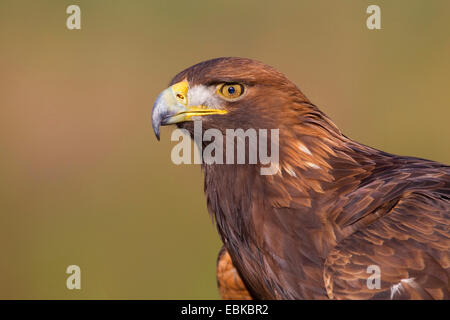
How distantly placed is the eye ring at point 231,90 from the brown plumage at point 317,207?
29 millimetres

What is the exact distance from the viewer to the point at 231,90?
362cm

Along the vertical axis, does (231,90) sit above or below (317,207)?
above

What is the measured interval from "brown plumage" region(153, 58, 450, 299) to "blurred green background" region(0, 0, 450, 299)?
4.48m

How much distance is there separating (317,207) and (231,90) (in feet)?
2.39

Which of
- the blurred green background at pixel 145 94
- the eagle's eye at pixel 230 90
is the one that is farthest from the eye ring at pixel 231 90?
the blurred green background at pixel 145 94

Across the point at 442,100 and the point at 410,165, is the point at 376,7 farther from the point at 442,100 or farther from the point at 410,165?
the point at 410,165

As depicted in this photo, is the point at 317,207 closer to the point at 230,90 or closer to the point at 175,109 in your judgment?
the point at 230,90

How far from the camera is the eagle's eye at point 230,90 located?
11.8ft

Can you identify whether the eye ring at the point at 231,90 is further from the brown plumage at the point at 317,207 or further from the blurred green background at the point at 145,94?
the blurred green background at the point at 145,94

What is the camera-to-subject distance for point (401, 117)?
9672 millimetres

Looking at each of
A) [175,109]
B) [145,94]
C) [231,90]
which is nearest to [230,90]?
[231,90]

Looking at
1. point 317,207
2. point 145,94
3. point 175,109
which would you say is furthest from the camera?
point 145,94
